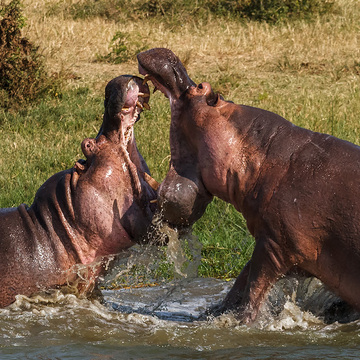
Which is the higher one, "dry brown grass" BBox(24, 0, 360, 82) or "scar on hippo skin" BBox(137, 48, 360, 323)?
"dry brown grass" BBox(24, 0, 360, 82)

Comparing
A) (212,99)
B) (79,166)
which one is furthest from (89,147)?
(212,99)

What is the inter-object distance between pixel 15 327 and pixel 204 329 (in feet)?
2.87

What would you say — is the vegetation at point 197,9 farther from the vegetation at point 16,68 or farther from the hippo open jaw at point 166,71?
the hippo open jaw at point 166,71

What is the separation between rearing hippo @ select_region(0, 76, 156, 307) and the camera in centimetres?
355

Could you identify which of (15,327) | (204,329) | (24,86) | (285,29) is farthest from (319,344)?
(285,29)

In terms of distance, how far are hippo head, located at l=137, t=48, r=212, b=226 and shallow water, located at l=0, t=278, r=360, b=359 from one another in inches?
19.0

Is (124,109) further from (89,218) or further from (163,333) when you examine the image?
(163,333)

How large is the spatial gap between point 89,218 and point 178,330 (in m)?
0.65

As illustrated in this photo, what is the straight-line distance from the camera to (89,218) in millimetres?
3576

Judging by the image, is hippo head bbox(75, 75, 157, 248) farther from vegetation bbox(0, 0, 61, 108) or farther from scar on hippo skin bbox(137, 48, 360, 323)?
vegetation bbox(0, 0, 61, 108)

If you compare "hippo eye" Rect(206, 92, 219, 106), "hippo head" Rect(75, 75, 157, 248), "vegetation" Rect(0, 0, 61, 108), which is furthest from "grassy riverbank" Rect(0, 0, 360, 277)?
"hippo eye" Rect(206, 92, 219, 106)

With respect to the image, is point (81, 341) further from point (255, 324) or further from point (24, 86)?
point (24, 86)

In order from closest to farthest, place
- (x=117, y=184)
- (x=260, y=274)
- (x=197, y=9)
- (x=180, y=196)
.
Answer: (x=260, y=274) < (x=180, y=196) < (x=117, y=184) < (x=197, y=9)

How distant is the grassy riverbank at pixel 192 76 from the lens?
598 cm
